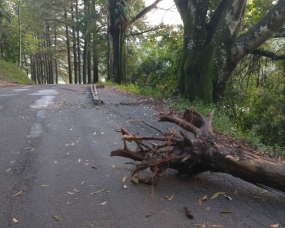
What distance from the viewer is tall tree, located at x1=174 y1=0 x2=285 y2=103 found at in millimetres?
10094

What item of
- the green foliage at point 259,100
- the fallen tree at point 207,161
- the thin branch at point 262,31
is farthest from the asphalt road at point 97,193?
the green foliage at point 259,100

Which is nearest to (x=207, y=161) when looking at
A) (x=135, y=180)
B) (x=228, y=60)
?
A: (x=135, y=180)

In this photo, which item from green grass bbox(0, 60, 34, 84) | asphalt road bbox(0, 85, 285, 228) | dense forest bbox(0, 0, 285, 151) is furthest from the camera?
green grass bbox(0, 60, 34, 84)

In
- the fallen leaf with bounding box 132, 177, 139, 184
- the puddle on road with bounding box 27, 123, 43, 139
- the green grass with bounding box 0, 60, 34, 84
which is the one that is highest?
the green grass with bounding box 0, 60, 34, 84

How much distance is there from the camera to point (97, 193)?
12.9 feet

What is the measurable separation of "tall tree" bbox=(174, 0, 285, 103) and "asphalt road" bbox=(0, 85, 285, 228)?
5.90m

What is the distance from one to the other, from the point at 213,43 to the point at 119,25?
9179 mm

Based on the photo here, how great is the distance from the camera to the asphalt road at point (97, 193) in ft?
10.9

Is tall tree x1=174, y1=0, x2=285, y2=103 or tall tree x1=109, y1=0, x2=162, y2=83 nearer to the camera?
tall tree x1=174, y1=0, x2=285, y2=103

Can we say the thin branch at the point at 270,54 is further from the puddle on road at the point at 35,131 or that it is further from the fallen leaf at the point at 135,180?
the fallen leaf at the point at 135,180

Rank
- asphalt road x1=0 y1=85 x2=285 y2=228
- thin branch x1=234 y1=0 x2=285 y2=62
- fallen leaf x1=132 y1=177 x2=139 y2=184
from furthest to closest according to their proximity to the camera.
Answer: thin branch x1=234 y1=0 x2=285 y2=62 < fallen leaf x1=132 y1=177 x2=139 y2=184 < asphalt road x1=0 y1=85 x2=285 y2=228

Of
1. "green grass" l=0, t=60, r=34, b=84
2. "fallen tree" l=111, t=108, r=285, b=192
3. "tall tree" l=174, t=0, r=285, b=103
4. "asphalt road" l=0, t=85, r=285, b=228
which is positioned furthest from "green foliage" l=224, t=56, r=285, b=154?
"green grass" l=0, t=60, r=34, b=84

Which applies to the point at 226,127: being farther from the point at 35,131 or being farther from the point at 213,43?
the point at 35,131

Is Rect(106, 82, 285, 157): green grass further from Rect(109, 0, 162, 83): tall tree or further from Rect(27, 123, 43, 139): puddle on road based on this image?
Rect(109, 0, 162, 83): tall tree
